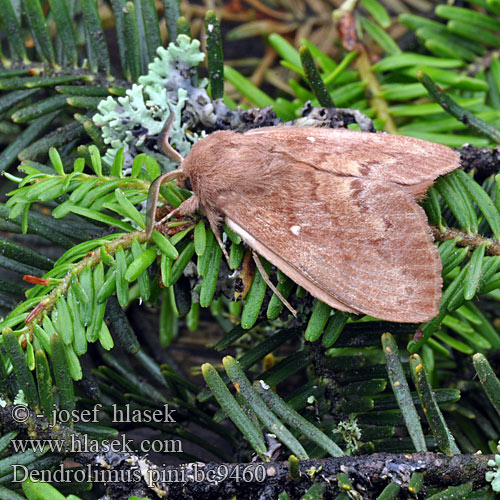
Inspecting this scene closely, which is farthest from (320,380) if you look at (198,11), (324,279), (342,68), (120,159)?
(198,11)

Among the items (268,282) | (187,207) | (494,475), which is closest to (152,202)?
(187,207)

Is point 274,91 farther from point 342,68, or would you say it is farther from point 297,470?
point 297,470

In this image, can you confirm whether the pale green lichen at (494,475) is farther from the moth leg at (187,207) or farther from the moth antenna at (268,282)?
the moth leg at (187,207)


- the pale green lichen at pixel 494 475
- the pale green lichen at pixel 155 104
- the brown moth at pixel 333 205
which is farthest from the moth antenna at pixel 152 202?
the pale green lichen at pixel 494 475

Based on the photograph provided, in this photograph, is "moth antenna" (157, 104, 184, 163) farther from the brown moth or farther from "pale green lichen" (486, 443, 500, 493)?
"pale green lichen" (486, 443, 500, 493)

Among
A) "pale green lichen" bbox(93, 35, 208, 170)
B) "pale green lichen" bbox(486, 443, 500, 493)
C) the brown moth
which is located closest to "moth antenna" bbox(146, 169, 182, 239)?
the brown moth

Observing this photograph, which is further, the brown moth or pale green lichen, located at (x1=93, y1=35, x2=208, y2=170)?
pale green lichen, located at (x1=93, y1=35, x2=208, y2=170)

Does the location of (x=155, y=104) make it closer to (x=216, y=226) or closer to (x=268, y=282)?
(x=216, y=226)
